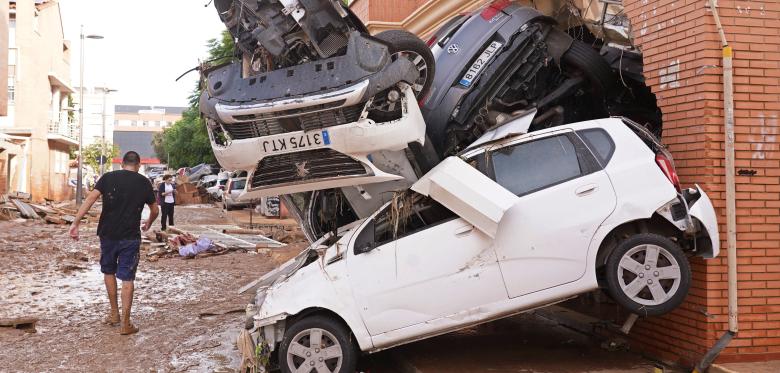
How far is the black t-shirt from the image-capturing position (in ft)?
23.0

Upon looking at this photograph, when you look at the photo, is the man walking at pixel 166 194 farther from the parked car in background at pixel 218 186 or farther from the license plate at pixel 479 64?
the parked car in background at pixel 218 186

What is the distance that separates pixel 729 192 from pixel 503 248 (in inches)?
74.7

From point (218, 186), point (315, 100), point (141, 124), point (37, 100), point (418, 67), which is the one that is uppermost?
point (141, 124)

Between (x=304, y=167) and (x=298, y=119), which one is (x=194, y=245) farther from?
(x=298, y=119)

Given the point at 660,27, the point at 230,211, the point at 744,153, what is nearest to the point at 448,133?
the point at 660,27

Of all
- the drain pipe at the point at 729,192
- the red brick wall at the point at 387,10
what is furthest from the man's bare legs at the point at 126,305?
the red brick wall at the point at 387,10

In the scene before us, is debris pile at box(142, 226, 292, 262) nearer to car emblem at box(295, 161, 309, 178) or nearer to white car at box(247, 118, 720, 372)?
→ car emblem at box(295, 161, 309, 178)

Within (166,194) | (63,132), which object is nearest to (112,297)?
(166,194)

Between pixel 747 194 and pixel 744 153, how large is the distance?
1.08ft

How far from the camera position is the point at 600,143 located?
16.6 feet

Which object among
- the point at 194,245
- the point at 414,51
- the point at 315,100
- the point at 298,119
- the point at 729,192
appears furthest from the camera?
the point at 194,245

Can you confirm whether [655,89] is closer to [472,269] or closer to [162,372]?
Answer: [472,269]

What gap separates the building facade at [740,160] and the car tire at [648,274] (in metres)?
0.62

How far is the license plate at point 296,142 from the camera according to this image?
5.46 meters
